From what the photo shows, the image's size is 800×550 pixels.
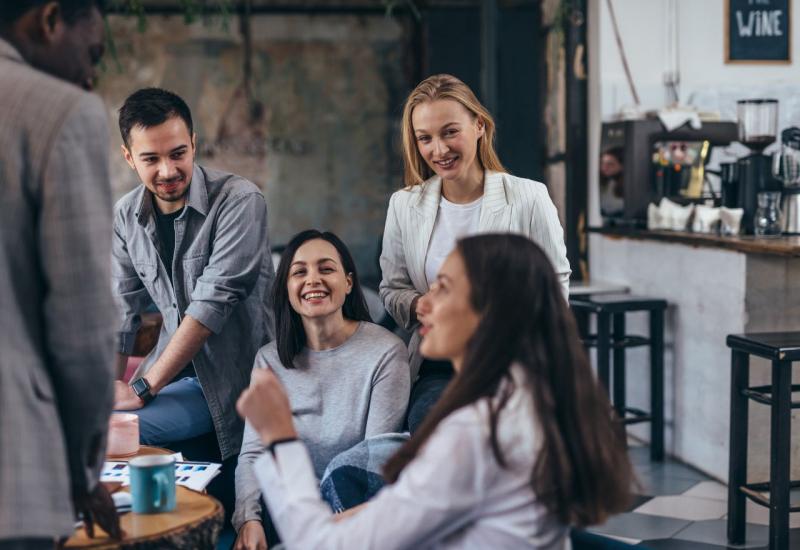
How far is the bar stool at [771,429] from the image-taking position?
3.53m

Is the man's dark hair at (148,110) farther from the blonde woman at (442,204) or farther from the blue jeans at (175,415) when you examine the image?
the blue jeans at (175,415)

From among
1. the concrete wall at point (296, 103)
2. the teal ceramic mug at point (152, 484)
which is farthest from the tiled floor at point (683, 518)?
the concrete wall at point (296, 103)

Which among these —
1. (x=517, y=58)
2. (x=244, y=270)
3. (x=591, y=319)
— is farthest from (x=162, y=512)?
(x=517, y=58)

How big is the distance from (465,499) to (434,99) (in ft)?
5.31

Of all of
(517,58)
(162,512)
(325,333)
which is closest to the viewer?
(162,512)

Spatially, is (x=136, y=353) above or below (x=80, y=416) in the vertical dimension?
below

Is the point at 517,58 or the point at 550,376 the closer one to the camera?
the point at 550,376

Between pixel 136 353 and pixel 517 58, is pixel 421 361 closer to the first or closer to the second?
pixel 136 353

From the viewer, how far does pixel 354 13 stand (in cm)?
859

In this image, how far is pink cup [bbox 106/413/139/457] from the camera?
2.60 metres

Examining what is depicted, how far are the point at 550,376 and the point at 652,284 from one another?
12.3 ft

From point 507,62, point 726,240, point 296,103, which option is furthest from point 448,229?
point 296,103

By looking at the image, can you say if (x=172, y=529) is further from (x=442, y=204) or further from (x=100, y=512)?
(x=442, y=204)

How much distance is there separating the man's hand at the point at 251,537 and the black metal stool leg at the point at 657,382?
2.84 metres
